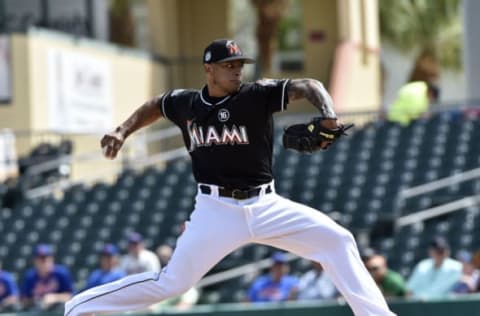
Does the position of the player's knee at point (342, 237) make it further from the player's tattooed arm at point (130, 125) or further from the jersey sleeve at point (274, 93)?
the player's tattooed arm at point (130, 125)

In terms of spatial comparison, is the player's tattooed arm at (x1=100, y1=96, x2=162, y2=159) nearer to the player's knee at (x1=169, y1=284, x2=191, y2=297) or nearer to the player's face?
the player's face

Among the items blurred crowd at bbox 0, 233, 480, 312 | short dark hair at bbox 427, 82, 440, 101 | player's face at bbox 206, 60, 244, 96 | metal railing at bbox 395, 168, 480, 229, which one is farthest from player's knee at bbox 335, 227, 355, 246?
short dark hair at bbox 427, 82, 440, 101

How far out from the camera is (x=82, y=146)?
67.2 feet

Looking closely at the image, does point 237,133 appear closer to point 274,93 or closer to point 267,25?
point 274,93

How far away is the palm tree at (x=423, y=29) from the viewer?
121ft

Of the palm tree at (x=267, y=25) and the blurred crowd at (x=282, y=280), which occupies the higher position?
the palm tree at (x=267, y=25)

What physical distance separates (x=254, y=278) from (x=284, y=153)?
3162 millimetres

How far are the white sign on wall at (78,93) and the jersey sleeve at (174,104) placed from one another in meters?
13.0

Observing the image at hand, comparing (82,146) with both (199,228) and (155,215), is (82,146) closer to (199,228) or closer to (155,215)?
(155,215)

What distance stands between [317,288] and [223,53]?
18.5 ft

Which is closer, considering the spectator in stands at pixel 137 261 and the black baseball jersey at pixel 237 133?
the black baseball jersey at pixel 237 133

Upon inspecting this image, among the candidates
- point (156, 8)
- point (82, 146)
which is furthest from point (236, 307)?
point (156, 8)

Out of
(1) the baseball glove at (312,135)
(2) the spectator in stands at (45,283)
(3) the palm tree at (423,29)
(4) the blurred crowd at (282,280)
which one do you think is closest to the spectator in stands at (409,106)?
(4) the blurred crowd at (282,280)

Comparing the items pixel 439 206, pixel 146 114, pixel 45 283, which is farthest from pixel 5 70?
pixel 146 114
